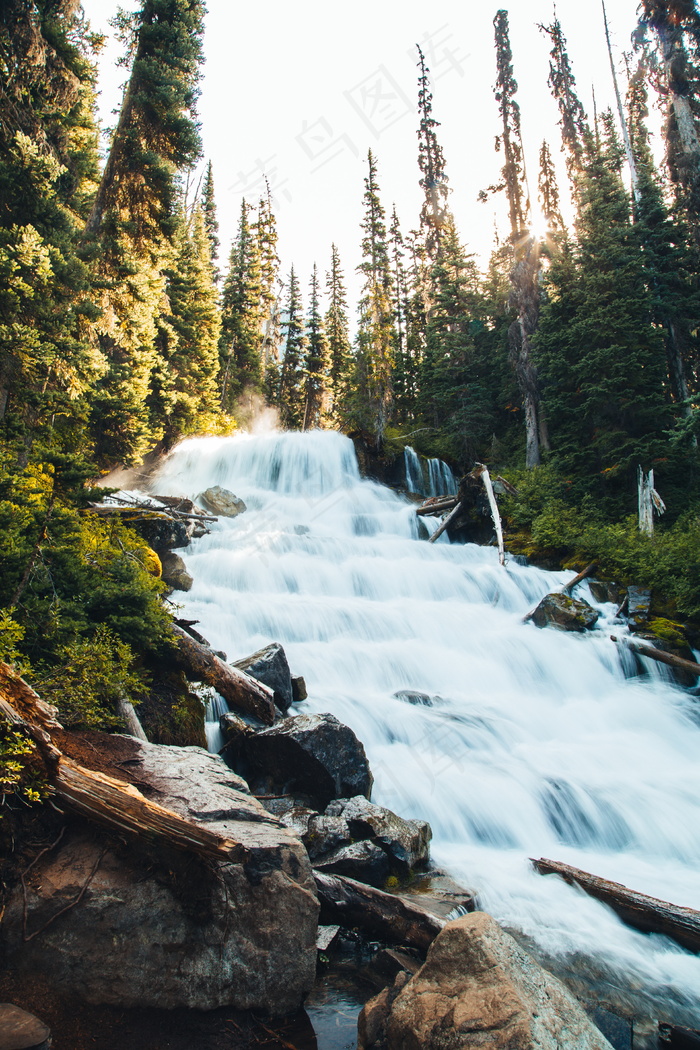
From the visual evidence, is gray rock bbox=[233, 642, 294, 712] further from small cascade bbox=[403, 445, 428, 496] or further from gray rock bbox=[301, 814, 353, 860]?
small cascade bbox=[403, 445, 428, 496]

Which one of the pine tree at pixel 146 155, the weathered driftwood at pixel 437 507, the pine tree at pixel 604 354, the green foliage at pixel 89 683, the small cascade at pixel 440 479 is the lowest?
the green foliage at pixel 89 683

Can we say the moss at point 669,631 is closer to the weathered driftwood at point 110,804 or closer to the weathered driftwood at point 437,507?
the weathered driftwood at point 437,507

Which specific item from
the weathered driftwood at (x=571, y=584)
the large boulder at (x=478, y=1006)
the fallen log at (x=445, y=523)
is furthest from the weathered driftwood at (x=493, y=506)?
the large boulder at (x=478, y=1006)

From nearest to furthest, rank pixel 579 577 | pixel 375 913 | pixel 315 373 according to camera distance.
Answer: pixel 375 913
pixel 579 577
pixel 315 373

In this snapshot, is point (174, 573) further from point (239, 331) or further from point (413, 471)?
point (239, 331)

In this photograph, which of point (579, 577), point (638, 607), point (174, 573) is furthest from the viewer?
point (579, 577)

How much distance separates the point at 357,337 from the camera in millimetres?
26656

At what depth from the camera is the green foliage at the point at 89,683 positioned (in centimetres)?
479

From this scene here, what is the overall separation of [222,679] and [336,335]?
136ft

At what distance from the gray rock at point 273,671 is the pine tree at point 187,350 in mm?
17449

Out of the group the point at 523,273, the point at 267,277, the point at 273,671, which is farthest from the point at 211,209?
the point at 273,671

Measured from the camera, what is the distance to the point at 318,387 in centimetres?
4122

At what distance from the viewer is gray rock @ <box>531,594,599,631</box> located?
39.6 feet

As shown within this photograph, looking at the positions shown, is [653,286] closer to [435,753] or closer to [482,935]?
[435,753]
